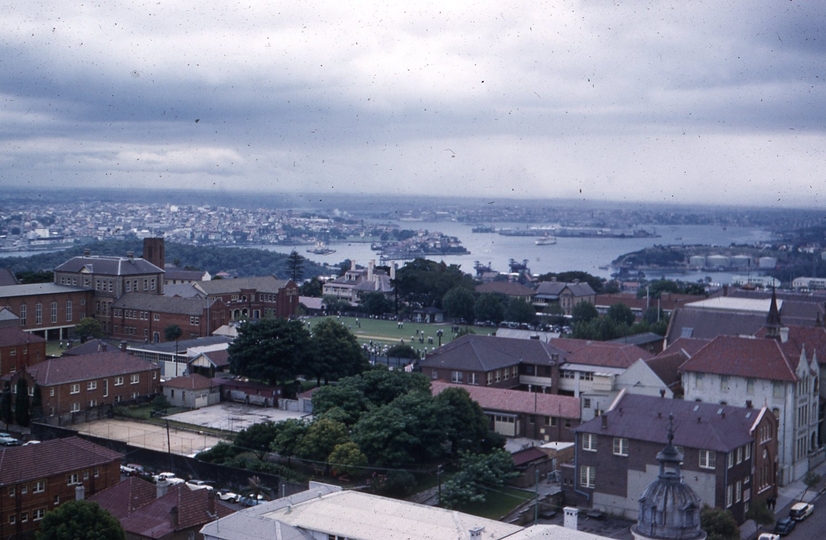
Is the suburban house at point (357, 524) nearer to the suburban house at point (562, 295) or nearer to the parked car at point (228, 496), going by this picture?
the parked car at point (228, 496)

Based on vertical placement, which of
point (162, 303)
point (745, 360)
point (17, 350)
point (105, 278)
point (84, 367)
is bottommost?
point (84, 367)

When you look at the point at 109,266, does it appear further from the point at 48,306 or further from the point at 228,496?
A: the point at 228,496

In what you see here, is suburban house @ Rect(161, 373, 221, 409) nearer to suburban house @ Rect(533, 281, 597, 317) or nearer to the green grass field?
the green grass field

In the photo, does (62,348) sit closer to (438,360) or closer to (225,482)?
(438,360)

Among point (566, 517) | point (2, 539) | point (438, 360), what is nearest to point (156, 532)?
point (2, 539)

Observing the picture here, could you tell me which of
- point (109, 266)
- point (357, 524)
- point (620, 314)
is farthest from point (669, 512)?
point (109, 266)
